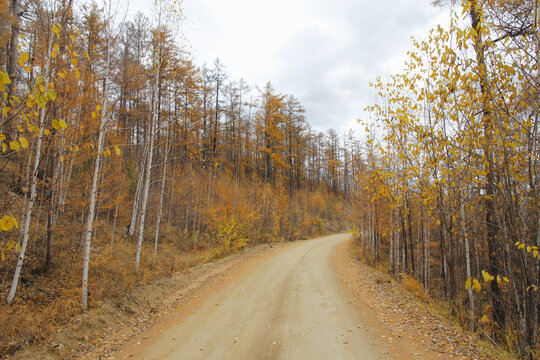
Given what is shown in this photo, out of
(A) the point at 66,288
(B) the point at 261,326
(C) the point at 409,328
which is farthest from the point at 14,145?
(A) the point at 66,288

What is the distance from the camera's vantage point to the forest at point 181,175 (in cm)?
420

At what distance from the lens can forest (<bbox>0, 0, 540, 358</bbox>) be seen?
13.8 ft

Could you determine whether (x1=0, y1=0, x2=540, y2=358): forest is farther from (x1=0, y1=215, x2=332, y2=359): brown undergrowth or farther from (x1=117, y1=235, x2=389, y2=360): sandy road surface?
(x1=117, y1=235, x2=389, y2=360): sandy road surface

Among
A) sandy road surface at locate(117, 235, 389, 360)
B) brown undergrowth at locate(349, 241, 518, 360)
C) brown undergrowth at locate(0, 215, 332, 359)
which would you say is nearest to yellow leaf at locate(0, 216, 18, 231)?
sandy road surface at locate(117, 235, 389, 360)

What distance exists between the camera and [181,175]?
18953 mm

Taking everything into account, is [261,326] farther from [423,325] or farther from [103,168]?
[103,168]

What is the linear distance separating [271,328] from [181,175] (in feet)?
49.2

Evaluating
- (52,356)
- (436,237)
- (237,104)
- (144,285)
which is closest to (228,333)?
(52,356)

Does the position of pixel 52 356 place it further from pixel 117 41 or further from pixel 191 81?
pixel 191 81

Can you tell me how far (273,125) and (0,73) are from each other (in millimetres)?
23335

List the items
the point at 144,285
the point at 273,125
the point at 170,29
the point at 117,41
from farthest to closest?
1. the point at 273,125
2. the point at 170,29
3. the point at 144,285
4. the point at 117,41

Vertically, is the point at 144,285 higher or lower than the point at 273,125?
lower

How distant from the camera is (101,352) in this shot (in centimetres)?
490

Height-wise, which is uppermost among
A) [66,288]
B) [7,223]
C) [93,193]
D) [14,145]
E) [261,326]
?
[14,145]
